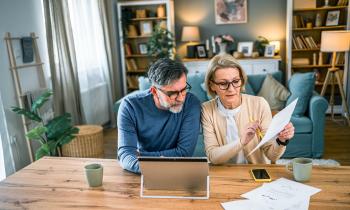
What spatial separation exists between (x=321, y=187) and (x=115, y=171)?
0.85 meters

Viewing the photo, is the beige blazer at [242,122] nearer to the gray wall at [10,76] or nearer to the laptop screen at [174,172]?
the laptop screen at [174,172]

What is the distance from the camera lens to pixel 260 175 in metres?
1.35

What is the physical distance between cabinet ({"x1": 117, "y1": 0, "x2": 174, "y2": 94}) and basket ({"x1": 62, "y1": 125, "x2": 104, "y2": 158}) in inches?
81.5

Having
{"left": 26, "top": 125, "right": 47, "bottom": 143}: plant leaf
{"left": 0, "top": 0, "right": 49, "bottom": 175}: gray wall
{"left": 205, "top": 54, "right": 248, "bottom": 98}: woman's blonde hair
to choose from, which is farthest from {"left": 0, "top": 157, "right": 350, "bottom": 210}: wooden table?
{"left": 0, "top": 0, "right": 49, "bottom": 175}: gray wall

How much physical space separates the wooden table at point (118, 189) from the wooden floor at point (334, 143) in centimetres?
216

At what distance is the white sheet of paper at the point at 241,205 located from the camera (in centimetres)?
110

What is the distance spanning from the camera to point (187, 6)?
5.60m

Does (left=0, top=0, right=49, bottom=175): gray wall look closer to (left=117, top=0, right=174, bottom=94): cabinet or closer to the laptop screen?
(left=117, top=0, right=174, bottom=94): cabinet

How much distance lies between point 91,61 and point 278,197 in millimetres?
3838

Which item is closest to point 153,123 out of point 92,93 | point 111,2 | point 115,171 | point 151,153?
point 151,153

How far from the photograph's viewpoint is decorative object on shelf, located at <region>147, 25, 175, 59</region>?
5022mm

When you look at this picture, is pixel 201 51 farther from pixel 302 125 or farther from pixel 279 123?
pixel 279 123

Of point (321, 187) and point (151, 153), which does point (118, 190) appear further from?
point (321, 187)

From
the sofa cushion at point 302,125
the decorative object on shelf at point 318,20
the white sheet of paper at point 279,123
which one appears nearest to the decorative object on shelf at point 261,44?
the decorative object on shelf at point 318,20
